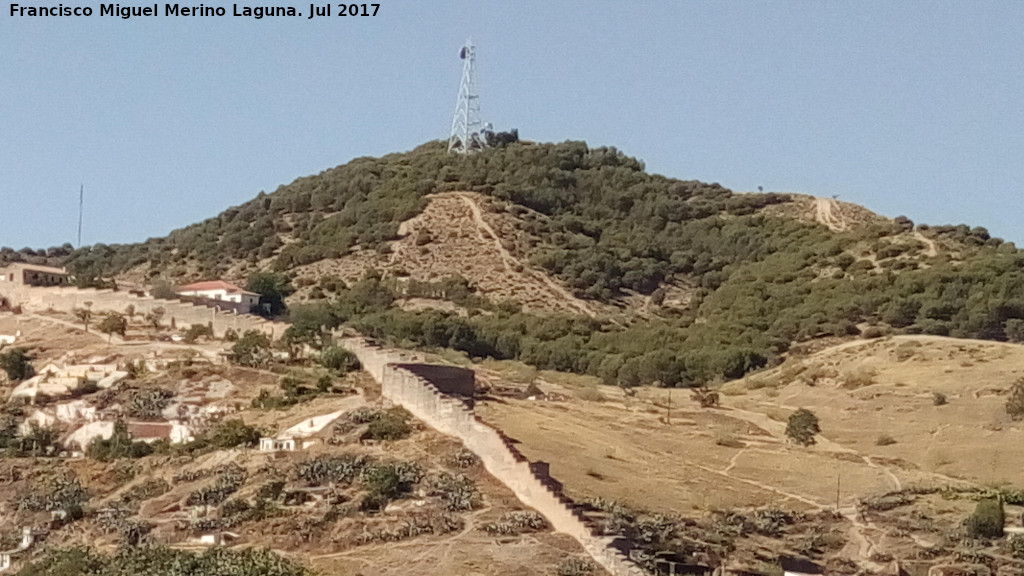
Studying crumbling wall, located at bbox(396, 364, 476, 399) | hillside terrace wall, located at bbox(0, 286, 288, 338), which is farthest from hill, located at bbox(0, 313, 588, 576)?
hillside terrace wall, located at bbox(0, 286, 288, 338)

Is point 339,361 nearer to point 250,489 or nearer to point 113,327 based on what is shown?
point 250,489

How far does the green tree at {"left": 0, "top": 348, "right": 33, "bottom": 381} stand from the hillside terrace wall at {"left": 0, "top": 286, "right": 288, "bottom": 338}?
19.8ft

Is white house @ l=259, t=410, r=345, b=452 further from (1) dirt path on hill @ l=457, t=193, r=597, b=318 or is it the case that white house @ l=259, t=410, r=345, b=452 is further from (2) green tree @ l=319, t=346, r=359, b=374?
(1) dirt path on hill @ l=457, t=193, r=597, b=318

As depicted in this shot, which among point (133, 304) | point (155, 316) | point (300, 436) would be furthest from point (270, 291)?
point (300, 436)

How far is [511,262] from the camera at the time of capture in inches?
3381

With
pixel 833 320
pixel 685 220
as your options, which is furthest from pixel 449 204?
pixel 833 320

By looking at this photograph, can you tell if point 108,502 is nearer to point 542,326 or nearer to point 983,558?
point 983,558

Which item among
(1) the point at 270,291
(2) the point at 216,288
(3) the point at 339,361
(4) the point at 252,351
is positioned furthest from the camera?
(1) the point at 270,291

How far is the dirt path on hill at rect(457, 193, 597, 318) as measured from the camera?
82.1 m

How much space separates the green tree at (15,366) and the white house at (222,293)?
1134 centimetres

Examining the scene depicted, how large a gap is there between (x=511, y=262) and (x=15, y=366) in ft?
114

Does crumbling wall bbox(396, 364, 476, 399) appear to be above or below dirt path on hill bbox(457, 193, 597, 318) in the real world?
below

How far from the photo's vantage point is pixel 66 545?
38125mm

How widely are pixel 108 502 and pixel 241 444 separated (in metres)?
3.47
